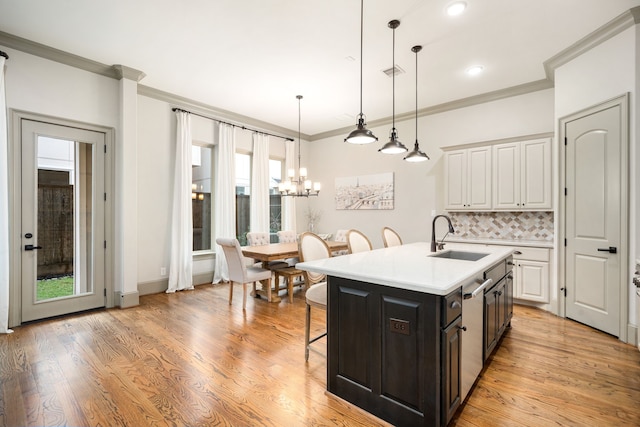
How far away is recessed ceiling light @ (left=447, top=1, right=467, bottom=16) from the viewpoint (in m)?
2.71

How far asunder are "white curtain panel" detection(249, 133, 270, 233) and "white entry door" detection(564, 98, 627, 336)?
186 inches

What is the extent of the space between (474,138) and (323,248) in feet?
11.1

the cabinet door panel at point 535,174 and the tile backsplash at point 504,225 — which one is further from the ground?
the cabinet door panel at point 535,174

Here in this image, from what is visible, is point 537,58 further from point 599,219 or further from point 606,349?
point 606,349

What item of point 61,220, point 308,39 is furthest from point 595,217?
point 61,220

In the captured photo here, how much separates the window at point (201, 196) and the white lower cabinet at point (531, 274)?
4908mm

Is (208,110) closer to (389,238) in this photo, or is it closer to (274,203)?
(274,203)

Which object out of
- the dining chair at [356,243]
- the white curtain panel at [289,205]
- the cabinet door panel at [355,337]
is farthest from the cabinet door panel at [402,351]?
the white curtain panel at [289,205]

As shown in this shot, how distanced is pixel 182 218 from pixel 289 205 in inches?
92.1

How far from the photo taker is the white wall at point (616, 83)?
2918 millimetres

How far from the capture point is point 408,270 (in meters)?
1.98

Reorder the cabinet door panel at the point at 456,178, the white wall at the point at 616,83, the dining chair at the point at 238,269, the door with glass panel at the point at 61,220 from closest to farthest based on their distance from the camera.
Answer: the white wall at the point at 616,83 → the door with glass panel at the point at 61,220 → the dining chair at the point at 238,269 → the cabinet door panel at the point at 456,178

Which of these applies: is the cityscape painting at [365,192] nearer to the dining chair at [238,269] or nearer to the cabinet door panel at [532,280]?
the cabinet door panel at [532,280]

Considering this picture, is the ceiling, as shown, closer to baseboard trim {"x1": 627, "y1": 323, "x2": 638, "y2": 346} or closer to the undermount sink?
the undermount sink
